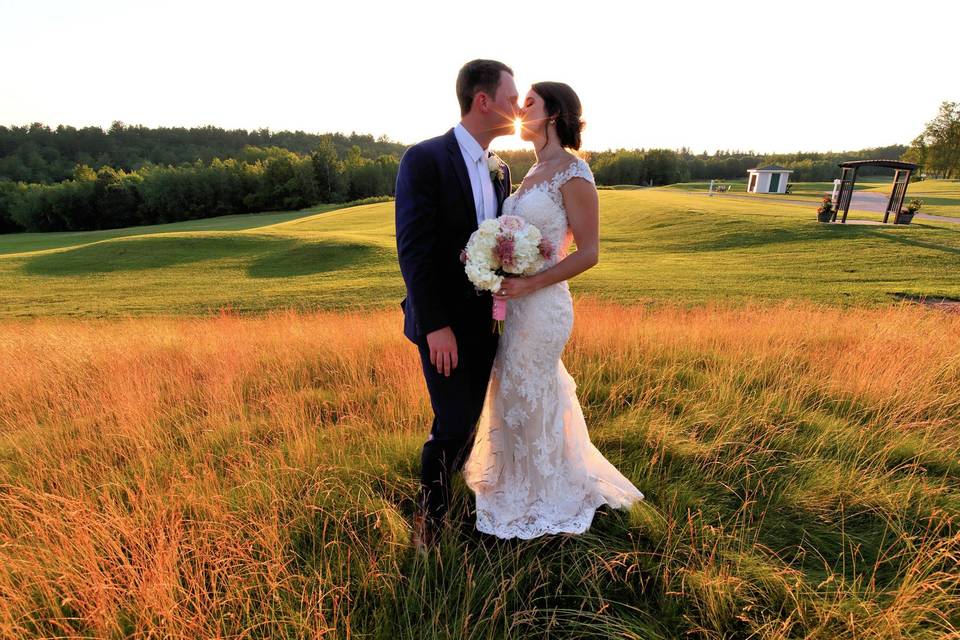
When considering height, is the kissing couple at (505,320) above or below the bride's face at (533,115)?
below

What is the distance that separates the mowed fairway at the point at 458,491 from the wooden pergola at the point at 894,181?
64.0ft

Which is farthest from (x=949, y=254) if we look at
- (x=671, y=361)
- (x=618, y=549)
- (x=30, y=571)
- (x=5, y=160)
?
(x=5, y=160)

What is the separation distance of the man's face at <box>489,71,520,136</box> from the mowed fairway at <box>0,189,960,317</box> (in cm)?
984

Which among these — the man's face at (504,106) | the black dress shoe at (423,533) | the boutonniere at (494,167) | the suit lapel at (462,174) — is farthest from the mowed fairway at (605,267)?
the black dress shoe at (423,533)

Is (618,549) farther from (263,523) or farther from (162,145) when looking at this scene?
(162,145)

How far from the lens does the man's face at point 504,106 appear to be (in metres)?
2.81

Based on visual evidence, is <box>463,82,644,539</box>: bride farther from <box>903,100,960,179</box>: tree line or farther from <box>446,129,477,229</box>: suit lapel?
<box>903,100,960,179</box>: tree line

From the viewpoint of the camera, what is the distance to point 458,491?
322 cm

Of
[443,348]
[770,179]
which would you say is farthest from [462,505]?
[770,179]

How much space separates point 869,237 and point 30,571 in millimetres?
24856

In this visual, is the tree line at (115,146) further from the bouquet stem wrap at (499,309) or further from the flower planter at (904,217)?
the bouquet stem wrap at (499,309)

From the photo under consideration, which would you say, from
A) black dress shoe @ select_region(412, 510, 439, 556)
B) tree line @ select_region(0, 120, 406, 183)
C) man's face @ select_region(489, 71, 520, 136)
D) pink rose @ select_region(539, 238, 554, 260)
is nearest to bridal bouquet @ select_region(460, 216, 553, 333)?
pink rose @ select_region(539, 238, 554, 260)

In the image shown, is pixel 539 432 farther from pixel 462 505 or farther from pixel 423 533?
pixel 423 533

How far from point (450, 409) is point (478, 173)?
155 cm
